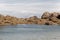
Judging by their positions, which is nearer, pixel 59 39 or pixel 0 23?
pixel 59 39

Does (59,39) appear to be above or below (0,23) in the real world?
above

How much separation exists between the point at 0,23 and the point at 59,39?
519 ft

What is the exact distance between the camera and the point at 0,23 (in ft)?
646

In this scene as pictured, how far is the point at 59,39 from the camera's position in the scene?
4247 cm
